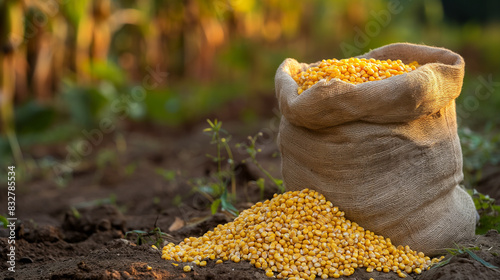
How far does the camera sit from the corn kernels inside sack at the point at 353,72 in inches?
120

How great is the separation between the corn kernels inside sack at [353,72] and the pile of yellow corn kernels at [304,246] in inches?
23.8

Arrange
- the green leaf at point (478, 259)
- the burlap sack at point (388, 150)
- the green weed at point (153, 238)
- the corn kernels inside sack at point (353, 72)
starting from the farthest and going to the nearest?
the green weed at point (153, 238)
the corn kernels inside sack at point (353, 72)
the burlap sack at point (388, 150)
the green leaf at point (478, 259)

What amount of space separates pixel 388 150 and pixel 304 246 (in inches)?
25.3

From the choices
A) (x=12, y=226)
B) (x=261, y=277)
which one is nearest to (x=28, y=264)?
(x=12, y=226)

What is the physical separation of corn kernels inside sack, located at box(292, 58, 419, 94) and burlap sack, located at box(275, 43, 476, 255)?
0.36 feet

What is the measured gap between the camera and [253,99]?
11883 millimetres

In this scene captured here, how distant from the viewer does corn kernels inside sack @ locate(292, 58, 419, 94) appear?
3.04 meters

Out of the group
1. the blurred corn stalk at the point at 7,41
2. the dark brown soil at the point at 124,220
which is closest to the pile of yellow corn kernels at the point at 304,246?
the dark brown soil at the point at 124,220

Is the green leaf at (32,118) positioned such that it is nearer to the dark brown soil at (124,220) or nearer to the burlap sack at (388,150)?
the dark brown soil at (124,220)

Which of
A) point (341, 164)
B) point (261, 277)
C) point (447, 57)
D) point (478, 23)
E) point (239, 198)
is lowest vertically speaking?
point (478, 23)

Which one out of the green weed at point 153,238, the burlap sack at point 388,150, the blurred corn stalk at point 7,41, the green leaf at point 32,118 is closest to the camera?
the burlap sack at point 388,150

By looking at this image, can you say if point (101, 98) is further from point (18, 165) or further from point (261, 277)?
point (261, 277)

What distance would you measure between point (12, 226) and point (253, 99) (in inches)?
333

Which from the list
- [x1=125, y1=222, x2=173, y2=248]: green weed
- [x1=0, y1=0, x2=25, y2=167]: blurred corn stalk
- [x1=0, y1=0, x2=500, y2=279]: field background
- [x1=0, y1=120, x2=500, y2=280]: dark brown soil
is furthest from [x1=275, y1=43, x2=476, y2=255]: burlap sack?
[x1=0, y1=0, x2=25, y2=167]: blurred corn stalk
